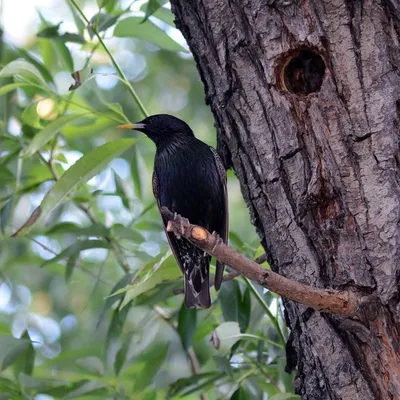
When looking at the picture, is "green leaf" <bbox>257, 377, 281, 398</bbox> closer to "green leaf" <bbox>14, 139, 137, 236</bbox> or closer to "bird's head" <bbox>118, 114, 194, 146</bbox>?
"green leaf" <bbox>14, 139, 137, 236</bbox>

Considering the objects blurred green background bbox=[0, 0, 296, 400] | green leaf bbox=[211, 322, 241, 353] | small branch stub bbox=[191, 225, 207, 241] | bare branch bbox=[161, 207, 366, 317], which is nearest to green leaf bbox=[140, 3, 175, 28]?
blurred green background bbox=[0, 0, 296, 400]

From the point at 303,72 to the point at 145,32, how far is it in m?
1.00

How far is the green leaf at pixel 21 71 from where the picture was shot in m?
2.90

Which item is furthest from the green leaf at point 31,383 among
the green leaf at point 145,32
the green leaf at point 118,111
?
the green leaf at point 145,32

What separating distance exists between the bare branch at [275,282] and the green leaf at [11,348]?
4.02ft

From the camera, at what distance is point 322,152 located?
2.49 metres

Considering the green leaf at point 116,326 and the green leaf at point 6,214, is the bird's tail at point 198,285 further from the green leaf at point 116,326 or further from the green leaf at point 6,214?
the green leaf at point 6,214

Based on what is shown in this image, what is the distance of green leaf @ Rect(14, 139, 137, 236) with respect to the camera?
114 inches

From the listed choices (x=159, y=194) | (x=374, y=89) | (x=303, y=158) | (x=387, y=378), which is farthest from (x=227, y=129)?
(x=159, y=194)

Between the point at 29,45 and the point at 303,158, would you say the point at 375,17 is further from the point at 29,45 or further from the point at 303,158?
the point at 29,45

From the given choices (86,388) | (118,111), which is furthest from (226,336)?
(118,111)

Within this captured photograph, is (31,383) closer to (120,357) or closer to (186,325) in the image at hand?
(120,357)

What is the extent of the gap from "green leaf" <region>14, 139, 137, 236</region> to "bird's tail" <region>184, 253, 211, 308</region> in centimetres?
57

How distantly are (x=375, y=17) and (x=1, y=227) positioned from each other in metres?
1.66
